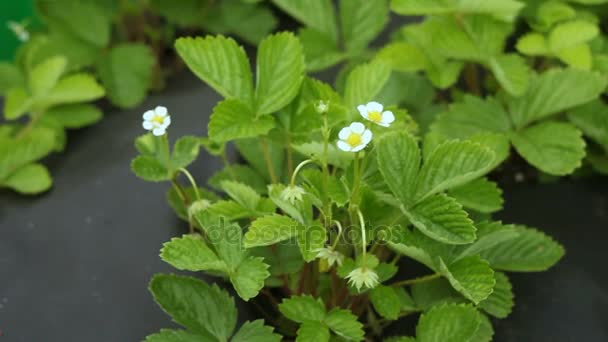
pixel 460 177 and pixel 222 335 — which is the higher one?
pixel 460 177

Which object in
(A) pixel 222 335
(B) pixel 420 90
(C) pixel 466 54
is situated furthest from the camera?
(B) pixel 420 90

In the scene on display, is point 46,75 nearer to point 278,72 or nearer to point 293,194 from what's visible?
point 278,72

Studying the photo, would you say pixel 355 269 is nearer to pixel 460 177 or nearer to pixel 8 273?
pixel 460 177

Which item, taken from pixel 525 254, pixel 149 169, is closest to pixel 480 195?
pixel 525 254

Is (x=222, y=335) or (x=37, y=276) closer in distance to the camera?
(x=222, y=335)

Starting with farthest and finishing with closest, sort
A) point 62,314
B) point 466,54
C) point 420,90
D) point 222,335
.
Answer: point 420,90
point 466,54
point 62,314
point 222,335

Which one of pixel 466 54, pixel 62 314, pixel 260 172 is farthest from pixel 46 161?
pixel 466 54

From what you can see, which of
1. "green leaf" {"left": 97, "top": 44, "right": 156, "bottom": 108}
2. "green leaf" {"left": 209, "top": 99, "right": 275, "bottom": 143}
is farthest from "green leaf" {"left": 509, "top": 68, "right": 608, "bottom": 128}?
"green leaf" {"left": 97, "top": 44, "right": 156, "bottom": 108}
